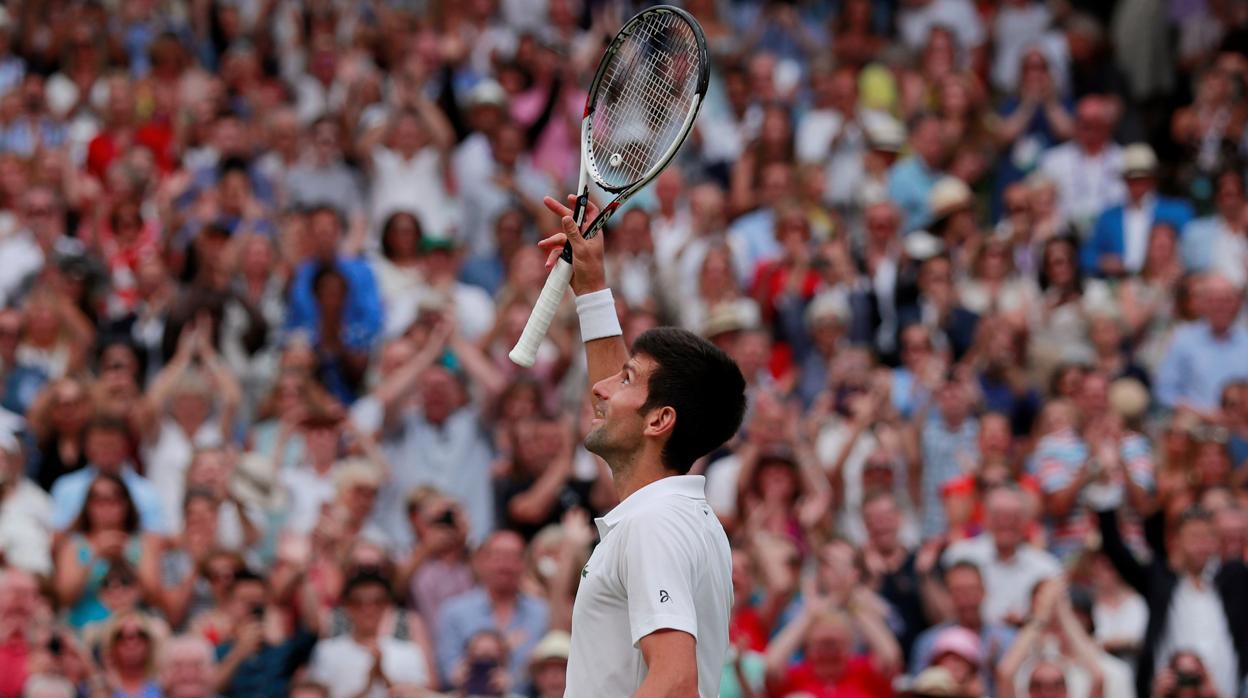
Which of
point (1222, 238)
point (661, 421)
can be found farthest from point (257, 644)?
point (1222, 238)

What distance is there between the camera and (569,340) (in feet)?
39.7

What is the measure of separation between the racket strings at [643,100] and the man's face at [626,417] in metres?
0.76

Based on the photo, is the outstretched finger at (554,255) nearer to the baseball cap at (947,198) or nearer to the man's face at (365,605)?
the man's face at (365,605)

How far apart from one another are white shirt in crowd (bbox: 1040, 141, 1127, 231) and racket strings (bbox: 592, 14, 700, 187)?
30.0 feet

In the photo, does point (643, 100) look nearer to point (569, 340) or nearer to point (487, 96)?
point (569, 340)

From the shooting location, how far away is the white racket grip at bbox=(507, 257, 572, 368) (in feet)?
17.5

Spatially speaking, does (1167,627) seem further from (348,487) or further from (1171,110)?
(1171,110)

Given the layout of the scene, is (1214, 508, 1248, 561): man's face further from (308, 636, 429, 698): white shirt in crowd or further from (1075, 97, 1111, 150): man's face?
(1075, 97, 1111, 150): man's face

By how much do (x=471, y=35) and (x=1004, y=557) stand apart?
698cm

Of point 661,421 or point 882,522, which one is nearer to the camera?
point 661,421

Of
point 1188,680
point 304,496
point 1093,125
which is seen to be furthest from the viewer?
point 1093,125

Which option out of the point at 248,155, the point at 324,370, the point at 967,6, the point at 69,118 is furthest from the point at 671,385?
the point at 967,6

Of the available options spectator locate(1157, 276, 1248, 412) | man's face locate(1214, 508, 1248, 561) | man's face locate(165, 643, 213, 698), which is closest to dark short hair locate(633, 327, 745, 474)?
man's face locate(165, 643, 213, 698)

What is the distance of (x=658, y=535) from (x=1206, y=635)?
5.93 meters
